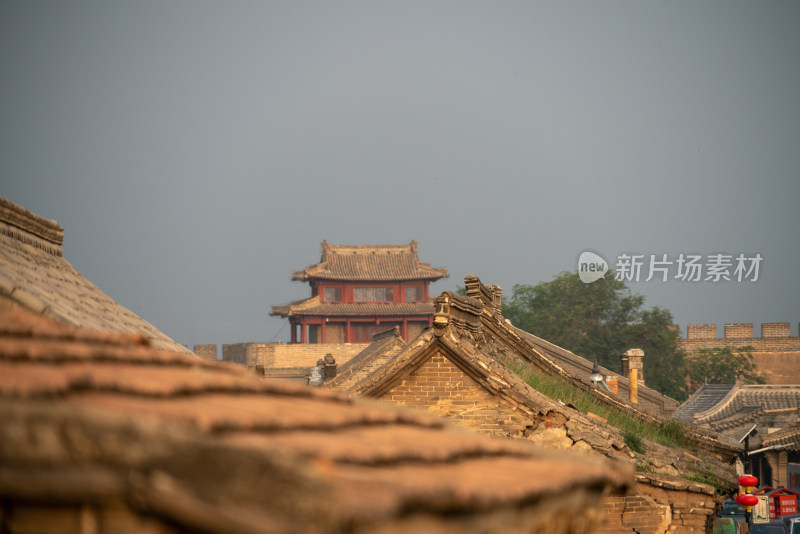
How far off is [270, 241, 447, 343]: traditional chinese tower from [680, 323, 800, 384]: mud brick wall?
1691 centimetres

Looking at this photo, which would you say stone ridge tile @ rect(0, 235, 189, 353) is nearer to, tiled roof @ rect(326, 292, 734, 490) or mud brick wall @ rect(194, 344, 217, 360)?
tiled roof @ rect(326, 292, 734, 490)

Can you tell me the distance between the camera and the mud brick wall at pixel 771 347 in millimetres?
53875

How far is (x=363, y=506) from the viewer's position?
1.82 m

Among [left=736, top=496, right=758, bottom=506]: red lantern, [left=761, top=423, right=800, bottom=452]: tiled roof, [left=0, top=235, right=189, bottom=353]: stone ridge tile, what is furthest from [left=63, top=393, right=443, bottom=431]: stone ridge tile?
[left=761, top=423, right=800, bottom=452]: tiled roof

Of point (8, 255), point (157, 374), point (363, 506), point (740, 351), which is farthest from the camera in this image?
point (740, 351)

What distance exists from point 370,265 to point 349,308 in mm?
3256

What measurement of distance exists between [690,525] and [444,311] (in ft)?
12.3

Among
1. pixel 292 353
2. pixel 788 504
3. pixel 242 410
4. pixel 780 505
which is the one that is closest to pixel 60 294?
pixel 242 410

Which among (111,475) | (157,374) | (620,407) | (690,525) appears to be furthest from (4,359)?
(620,407)

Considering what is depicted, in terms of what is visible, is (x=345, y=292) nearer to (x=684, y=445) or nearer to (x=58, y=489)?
(x=684, y=445)

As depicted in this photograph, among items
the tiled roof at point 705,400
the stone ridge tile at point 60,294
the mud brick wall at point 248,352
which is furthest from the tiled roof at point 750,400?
the stone ridge tile at point 60,294

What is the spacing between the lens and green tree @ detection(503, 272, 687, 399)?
174 feet

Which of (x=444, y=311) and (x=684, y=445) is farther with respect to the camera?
(x=684, y=445)

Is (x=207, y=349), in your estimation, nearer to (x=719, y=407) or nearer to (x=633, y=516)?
(x=719, y=407)
